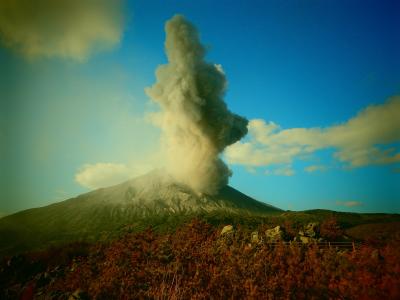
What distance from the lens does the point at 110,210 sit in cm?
10912

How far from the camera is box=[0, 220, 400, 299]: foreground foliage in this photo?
17.1ft

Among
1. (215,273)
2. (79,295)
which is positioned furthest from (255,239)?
(79,295)

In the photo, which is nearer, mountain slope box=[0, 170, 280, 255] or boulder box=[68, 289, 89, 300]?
boulder box=[68, 289, 89, 300]

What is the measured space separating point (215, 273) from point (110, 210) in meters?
112

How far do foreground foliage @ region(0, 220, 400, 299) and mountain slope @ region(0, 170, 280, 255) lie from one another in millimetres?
71424

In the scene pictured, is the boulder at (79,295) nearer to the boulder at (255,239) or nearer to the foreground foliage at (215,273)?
the foreground foliage at (215,273)

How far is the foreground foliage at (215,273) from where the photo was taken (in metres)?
5.20

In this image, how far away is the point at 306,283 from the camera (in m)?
5.64

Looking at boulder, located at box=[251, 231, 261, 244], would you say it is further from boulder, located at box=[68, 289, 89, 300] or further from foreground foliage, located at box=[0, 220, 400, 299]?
boulder, located at box=[68, 289, 89, 300]

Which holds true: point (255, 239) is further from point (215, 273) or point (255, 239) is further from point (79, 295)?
point (79, 295)

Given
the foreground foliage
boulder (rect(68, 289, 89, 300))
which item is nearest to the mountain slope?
the foreground foliage

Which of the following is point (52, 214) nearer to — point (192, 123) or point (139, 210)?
point (139, 210)

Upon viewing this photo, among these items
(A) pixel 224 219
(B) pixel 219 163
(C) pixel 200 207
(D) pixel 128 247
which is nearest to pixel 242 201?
(C) pixel 200 207

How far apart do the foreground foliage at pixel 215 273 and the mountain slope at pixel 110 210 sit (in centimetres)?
7142
